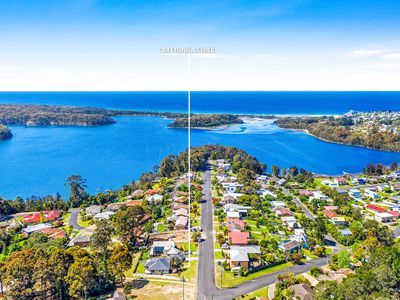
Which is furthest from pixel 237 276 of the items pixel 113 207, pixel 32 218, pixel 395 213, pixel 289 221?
pixel 32 218

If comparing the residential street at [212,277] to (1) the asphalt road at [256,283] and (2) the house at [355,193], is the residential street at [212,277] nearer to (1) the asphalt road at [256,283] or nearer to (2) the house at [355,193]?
(1) the asphalt road at [256,283]

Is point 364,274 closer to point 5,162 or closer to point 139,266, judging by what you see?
point 139,266

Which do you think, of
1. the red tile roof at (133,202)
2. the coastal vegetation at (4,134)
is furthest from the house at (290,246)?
the coastal vegetation at (4,134)

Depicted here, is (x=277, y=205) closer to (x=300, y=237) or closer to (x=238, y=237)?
(x=300, y=237)

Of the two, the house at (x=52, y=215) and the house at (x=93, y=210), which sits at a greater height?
the house at (x=93, y=210)

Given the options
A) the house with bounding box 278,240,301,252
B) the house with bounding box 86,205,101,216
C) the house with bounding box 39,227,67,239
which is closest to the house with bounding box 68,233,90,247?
the house with bounding box 39,227,67,239

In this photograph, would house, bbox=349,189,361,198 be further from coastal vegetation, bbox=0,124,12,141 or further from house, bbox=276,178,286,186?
coastal vegetation, bbox=0,124,12,141

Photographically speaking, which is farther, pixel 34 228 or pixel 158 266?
pixel 34 228
